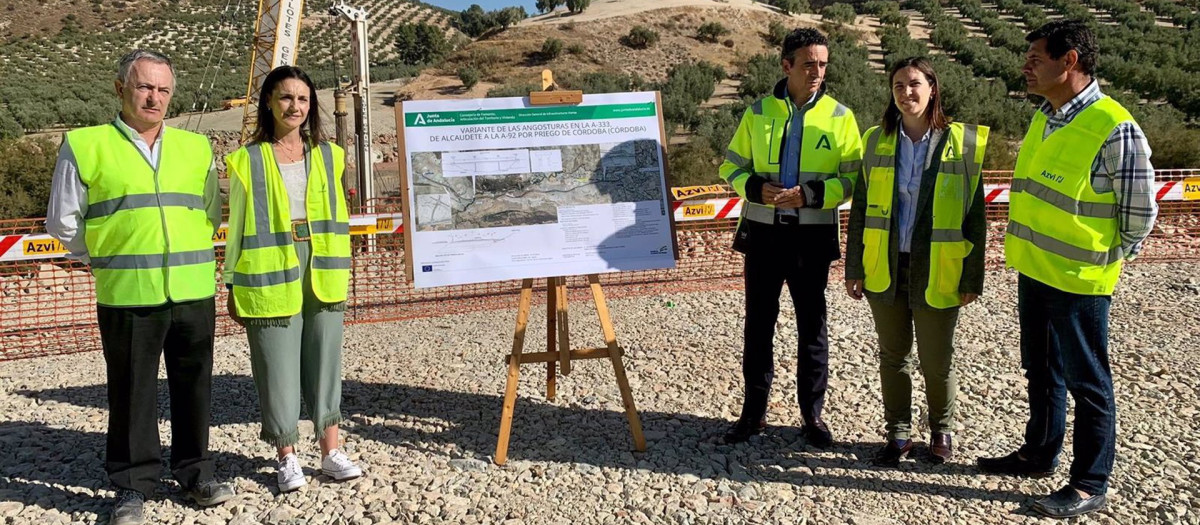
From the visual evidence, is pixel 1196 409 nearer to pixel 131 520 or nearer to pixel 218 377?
pixel 131 520

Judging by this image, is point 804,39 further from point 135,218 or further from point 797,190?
point 135,218

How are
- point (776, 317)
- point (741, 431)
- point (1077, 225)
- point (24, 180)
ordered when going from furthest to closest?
point (24, 180), point (741, 431), point (776, 317), point (1077, 225)

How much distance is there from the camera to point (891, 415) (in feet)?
13.6

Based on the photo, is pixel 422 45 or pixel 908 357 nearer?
pixel 908 357

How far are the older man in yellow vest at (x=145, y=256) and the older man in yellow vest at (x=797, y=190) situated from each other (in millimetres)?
2551

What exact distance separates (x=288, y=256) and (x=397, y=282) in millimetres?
5882

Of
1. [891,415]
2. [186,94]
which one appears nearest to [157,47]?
[186,94]

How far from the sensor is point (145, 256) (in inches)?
133

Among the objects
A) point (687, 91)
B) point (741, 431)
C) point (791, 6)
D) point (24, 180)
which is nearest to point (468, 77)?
point (687, 91)

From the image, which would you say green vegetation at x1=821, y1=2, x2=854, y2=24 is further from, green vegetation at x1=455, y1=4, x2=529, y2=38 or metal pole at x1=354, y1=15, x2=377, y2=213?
metal pole at x1=354, y1=15, x2=377, y2=213

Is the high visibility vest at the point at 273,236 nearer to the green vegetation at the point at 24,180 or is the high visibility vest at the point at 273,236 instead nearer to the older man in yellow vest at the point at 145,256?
the older man in yellow vest at the point at 145,256

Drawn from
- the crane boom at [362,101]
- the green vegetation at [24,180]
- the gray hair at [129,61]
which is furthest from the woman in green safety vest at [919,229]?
the green vegetation at [24,180]

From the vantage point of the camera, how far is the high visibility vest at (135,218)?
3324 millimetres

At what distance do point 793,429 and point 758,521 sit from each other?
1.12 meters
